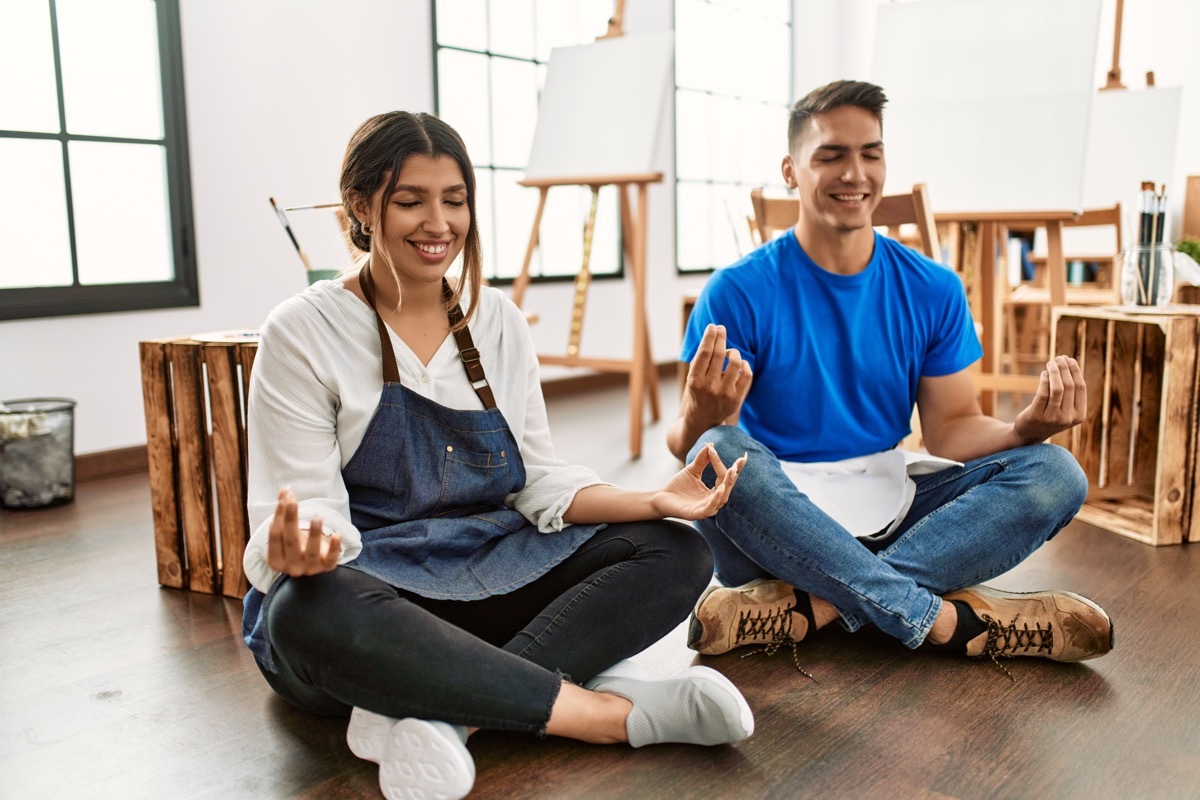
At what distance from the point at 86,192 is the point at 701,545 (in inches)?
102

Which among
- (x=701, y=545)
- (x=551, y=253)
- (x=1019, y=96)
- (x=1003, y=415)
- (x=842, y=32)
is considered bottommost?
(x=1003, y=415)

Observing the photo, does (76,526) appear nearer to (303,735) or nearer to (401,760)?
(303,735)

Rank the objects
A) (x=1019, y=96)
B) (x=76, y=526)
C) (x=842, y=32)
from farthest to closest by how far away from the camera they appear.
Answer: (x=842, y=32) → (x=1019, y=96) → (x=76, y=526)

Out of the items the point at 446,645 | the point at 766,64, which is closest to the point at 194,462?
the point at 446,645

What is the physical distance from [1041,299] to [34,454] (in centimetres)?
368

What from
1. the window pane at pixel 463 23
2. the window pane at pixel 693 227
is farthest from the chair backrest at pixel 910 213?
the window pane at pixel 693 227

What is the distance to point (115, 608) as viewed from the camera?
2.03 meters

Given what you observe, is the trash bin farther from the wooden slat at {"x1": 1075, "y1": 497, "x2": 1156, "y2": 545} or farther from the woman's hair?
the wooden slat at {"x1": 1075, "y1": 497, "x2": 1156, "y2": 545}

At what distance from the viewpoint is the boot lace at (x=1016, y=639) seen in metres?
1.67

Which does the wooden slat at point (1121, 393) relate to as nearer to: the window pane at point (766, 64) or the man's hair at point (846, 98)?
the man's hair at point (846, 98)

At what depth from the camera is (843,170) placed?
1.86m

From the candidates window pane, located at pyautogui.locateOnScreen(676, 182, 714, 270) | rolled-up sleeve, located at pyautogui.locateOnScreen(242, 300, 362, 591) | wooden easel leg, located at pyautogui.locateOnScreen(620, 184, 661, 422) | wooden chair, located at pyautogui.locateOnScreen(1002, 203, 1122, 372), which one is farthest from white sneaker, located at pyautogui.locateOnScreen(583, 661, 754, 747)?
window pane, located at pyautogui.locateOnScreen(676, 182, 714, 270)

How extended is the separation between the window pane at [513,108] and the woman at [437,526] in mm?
3238

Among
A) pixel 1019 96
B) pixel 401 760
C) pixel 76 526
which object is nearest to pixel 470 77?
pixel 1019 96
